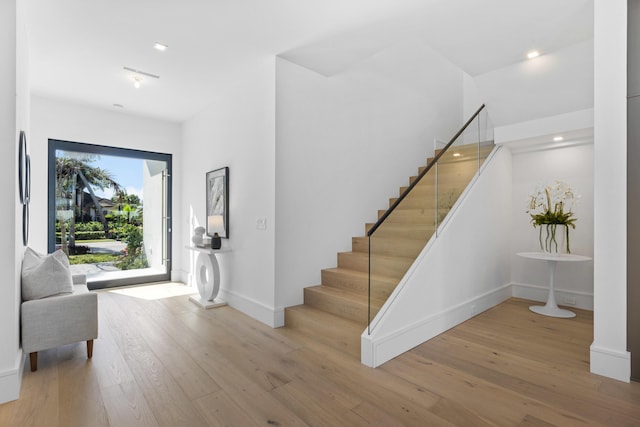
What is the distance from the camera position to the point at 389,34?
311 centimetres

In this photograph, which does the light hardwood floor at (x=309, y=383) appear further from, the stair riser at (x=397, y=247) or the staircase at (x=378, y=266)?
the stair riser at (x=397, y=247)

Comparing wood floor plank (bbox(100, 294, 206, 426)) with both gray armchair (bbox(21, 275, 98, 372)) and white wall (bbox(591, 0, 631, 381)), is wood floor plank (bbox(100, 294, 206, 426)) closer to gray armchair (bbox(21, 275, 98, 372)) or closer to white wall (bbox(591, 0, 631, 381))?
gray armchair (bbox(21, 275, 98, 372))

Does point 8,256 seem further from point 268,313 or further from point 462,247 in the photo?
point 462,247

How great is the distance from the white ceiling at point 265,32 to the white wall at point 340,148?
0.50 meters

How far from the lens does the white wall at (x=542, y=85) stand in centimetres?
340

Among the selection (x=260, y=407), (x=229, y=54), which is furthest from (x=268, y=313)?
(x=229, y=54)

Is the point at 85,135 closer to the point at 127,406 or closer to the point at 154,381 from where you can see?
the point at 154,381

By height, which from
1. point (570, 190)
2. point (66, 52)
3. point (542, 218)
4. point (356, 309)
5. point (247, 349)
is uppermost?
point (66, 52)

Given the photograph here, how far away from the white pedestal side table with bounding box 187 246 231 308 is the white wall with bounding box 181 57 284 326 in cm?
15

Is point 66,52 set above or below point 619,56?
above

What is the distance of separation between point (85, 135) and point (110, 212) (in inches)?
49.1

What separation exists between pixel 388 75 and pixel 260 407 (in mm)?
4421

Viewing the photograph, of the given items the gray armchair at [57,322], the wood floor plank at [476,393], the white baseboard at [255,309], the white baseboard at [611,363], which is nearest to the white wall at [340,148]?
the white baseboard at [255,309]

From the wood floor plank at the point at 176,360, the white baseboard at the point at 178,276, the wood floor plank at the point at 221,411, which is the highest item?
the white baseboard at the point at 178,276
